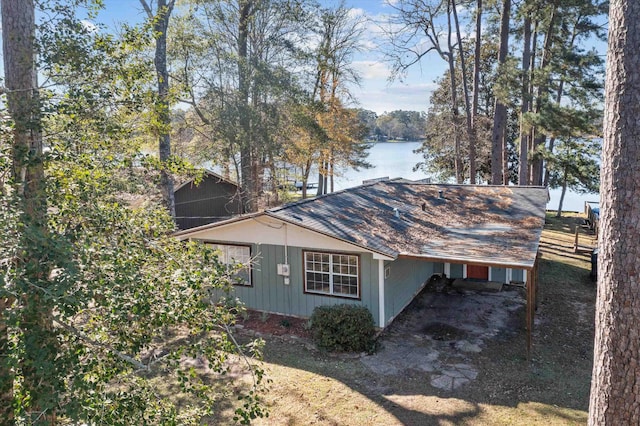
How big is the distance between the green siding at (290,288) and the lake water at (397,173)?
65.6 ft

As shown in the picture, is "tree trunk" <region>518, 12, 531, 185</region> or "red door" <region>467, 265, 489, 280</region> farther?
"tree trunk" <region>518, 12, 531, 185</region>

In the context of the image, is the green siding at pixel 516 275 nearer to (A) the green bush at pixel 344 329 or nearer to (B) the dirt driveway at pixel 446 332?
(B) the dirt driveway at pixel 446 332

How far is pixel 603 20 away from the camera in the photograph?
20.8 metres

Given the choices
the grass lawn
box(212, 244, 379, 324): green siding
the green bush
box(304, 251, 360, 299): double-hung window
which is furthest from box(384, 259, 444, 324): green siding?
the grass lawn

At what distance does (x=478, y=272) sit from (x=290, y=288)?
6.57 meters

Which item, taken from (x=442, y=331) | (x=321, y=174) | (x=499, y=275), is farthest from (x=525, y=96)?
(x=321, y=174)

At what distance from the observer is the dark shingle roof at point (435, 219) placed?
999 cm

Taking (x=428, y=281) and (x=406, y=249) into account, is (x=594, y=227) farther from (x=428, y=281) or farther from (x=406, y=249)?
(x=406, y=249)

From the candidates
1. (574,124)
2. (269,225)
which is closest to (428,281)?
(269,225)

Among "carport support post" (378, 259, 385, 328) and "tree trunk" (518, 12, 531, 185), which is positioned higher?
"tree trunk" (518, 12, 531, 185)

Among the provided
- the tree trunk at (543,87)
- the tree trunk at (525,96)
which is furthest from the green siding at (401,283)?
the tree trunk at (543,87)

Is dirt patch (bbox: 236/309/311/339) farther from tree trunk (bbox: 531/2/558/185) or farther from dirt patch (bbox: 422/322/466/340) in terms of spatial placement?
tree trunk (bbox: 531/2/558/185)

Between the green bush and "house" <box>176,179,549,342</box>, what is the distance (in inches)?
33.9

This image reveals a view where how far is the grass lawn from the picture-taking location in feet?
22.5
